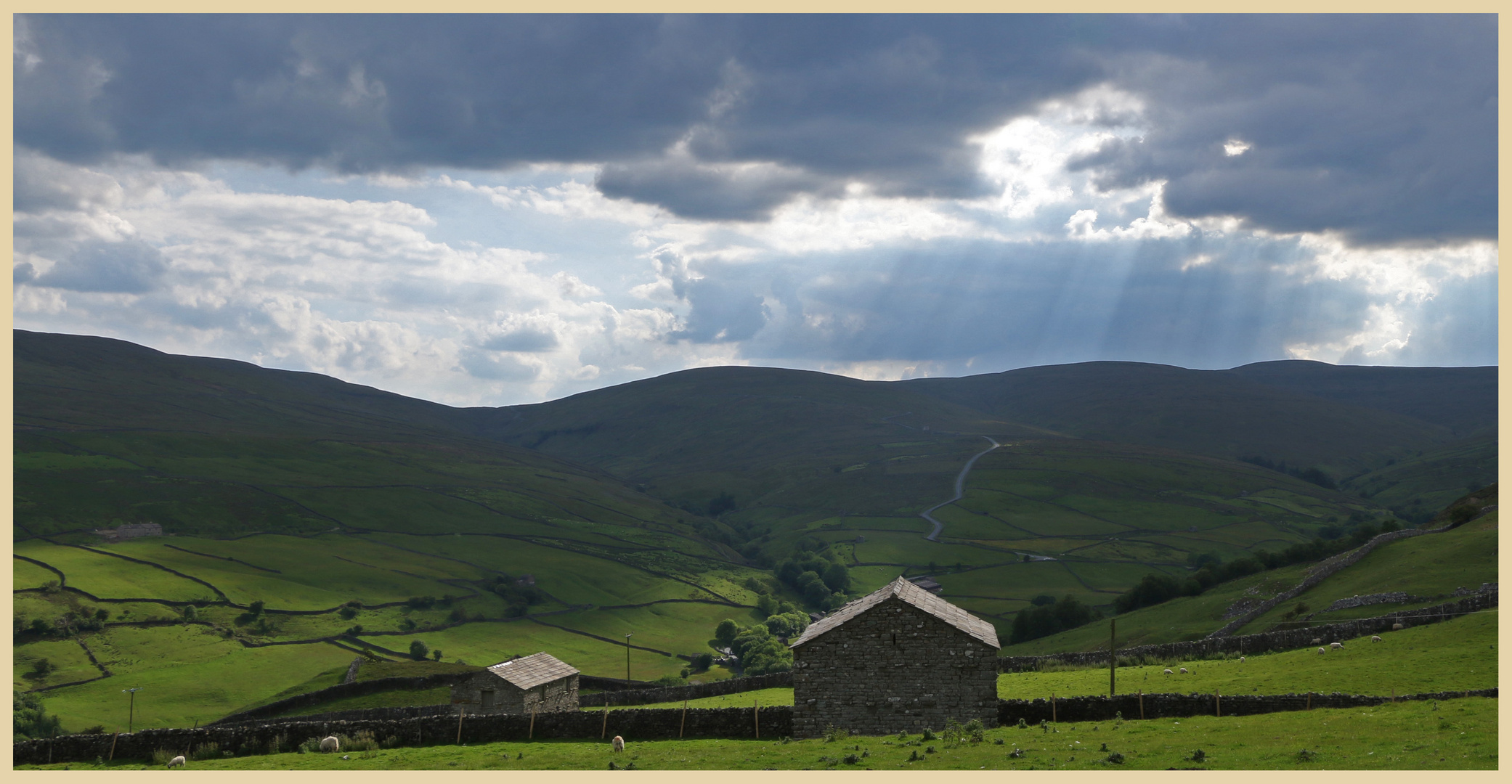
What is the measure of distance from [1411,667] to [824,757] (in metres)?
24.0

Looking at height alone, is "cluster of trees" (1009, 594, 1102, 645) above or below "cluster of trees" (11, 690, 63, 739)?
above

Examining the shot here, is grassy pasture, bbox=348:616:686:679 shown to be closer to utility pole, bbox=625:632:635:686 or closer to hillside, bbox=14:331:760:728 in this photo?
hillside, bbox=14:331:760:728

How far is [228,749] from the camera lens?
30672mm

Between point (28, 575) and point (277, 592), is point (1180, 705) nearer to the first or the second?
point (277, 592)

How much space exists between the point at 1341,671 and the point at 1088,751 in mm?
17347

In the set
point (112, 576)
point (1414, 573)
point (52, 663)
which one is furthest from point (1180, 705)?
point (112, 576)

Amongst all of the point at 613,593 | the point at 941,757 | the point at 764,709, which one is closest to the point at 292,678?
the point at 613,593

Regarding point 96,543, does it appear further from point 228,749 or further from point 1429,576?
point 1429,576

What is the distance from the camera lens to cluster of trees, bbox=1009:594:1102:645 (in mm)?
94062

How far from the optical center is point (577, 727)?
31.2 metres

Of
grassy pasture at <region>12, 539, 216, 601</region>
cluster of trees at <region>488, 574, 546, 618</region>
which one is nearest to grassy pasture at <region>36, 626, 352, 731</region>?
grassy pasture at <region>12, 539, 216, 601</region>

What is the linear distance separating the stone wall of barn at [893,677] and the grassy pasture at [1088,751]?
59.7 inches

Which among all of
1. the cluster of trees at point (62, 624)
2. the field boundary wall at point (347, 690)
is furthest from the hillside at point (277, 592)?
the field boundary wall at point (347, 690)

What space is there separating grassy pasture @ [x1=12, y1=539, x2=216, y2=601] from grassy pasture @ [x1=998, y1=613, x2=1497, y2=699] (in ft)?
402
